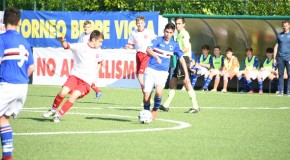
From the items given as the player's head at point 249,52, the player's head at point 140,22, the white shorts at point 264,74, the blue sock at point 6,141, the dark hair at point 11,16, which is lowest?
the white shorts at point 264,74

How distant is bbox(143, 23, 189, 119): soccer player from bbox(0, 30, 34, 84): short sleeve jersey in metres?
5.50

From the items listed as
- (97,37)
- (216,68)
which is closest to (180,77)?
(97,37)

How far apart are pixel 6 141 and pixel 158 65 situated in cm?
649

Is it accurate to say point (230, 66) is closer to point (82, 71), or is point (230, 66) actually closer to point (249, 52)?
point (249, 52)

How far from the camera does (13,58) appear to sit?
10984mm

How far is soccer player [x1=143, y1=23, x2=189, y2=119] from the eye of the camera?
54.2ft

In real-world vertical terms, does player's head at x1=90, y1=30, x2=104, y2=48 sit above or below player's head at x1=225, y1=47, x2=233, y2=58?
above

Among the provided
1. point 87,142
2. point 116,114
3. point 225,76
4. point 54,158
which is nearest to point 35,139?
point 87,142

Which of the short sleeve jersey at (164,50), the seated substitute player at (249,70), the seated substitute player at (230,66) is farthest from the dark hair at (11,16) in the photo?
the seated substitute player at (249,70)

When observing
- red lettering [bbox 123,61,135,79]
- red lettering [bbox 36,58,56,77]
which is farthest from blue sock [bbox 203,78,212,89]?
red lettering [bbox 36,58,56,77]

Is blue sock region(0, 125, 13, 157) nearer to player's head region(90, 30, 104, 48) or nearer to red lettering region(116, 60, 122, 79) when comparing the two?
player's head region(90, 30, 104, 48)

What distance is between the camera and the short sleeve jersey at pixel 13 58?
35.8 ft

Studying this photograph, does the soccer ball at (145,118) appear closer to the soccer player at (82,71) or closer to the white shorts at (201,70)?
the soccer player at (82,71)

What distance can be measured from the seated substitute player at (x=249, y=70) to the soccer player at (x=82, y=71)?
12328 mm
